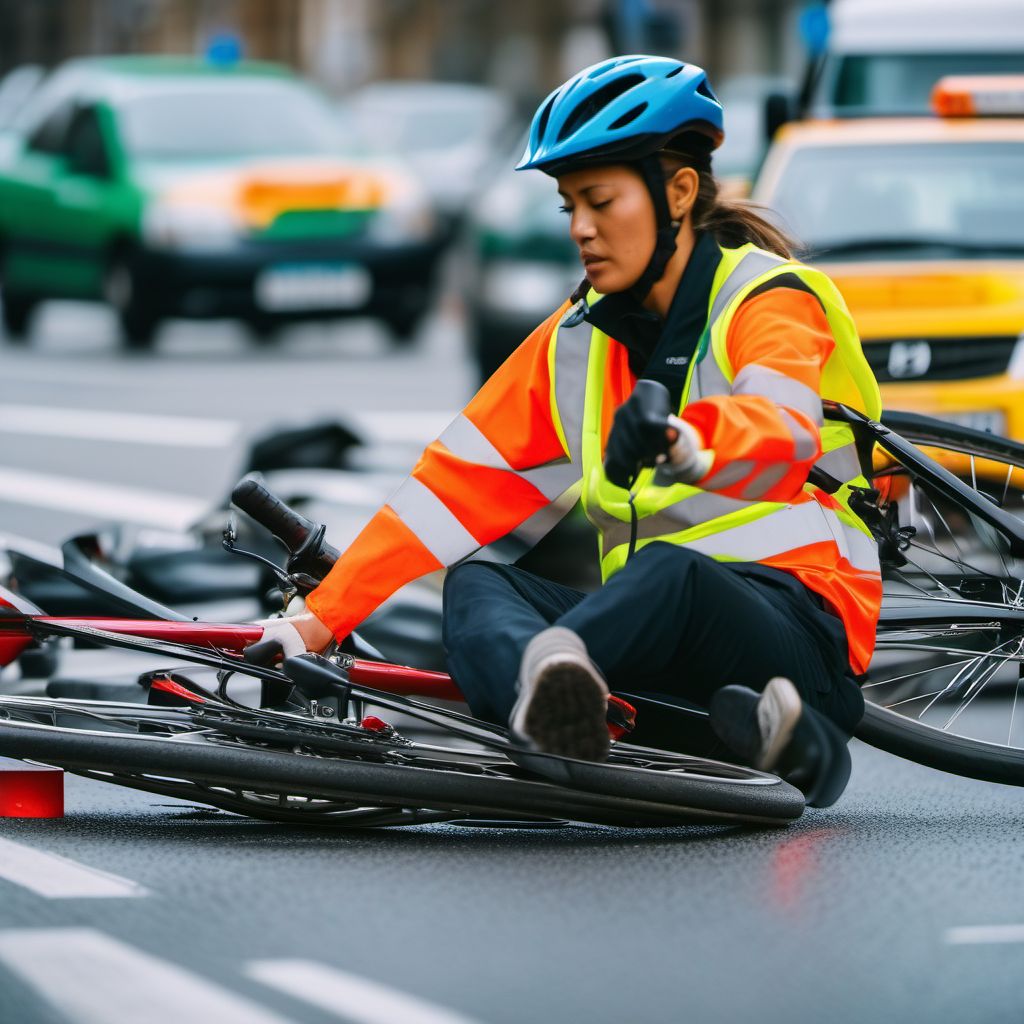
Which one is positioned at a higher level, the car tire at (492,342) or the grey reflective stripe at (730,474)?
the grey reflective stripe at (730,474)

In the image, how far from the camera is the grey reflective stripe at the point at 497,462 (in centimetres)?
532

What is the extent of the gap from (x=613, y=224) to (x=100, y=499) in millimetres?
6914

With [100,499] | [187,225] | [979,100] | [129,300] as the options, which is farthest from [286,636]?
[129,300]

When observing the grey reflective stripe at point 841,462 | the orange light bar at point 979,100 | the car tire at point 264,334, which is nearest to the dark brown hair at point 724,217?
the grey reflective stripe at point 841,462

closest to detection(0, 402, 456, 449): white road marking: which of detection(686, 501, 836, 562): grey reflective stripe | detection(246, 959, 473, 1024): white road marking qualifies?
detection(686, 501, 836, 562): grey reflective stripe

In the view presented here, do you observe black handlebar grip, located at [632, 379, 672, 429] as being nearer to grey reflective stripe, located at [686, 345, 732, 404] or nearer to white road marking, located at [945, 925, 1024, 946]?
grey reflective stripe, located at [686, 345, 732, 404]

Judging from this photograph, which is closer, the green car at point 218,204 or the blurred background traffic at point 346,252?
the blurred background traffic at point 346,252

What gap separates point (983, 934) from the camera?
445 cm

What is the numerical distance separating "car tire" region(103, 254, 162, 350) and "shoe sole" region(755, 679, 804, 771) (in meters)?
13.6

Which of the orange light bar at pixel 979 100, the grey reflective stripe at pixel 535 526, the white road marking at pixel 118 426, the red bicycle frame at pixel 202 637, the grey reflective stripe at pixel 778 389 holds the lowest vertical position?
the white road marking at pixel 118 426

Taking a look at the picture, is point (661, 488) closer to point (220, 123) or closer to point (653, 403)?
point (653, 403)

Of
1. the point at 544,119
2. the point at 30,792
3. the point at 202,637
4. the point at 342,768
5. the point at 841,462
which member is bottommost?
the point at 30,792

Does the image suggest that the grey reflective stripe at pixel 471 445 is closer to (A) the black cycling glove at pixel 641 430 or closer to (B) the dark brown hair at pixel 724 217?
(B) the dark brown hair at pixel 724 217

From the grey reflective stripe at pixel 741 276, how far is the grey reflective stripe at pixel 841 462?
A: 0.38 metres
